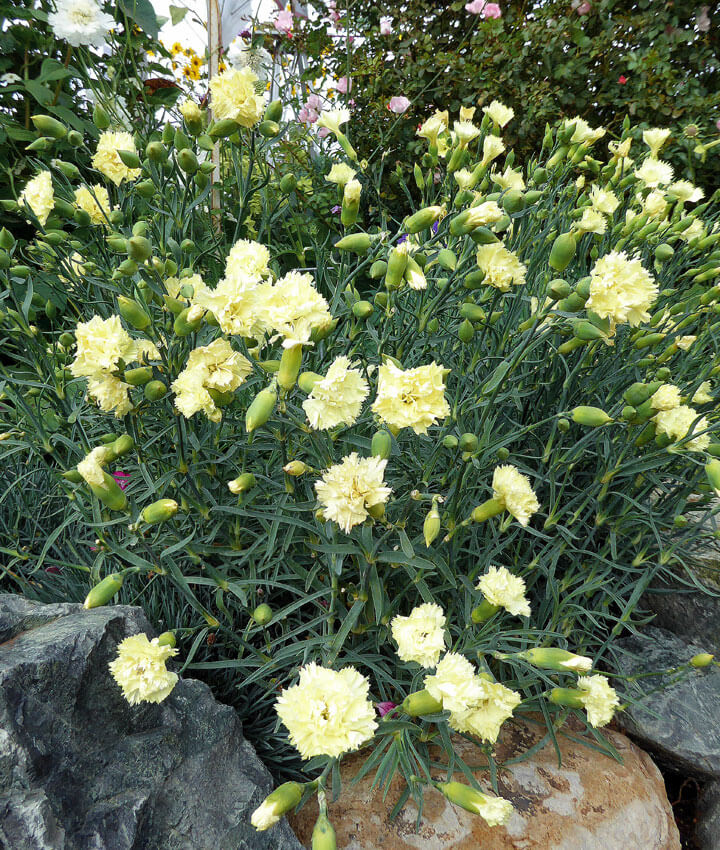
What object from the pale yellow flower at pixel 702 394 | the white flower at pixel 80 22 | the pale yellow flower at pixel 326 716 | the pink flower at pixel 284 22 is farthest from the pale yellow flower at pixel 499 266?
the pink flower at pixel 284 22

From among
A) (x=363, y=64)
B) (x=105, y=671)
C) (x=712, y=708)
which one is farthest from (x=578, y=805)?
(x=363, y=64)

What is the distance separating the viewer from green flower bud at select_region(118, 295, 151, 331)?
3.99ft

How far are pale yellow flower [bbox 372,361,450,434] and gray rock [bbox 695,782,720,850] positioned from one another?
1438mm

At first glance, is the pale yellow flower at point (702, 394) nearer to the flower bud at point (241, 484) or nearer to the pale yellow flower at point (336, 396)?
the pale yellow flower at point (336, 396)

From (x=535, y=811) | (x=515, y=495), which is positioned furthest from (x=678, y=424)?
(x=535, y=811)

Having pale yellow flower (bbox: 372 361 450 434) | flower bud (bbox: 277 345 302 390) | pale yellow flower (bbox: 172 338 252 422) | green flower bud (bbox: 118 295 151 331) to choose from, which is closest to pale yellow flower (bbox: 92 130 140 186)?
green flower bud (bbox: 118 295 151 331)

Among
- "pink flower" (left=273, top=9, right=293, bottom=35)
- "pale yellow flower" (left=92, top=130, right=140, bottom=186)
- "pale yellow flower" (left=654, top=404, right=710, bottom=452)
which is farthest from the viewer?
"pink flower" (left=273, top=9, right=293, bottom=35)

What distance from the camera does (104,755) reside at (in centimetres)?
116

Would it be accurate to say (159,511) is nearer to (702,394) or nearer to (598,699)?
(598,699)

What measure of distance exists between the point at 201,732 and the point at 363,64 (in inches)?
171

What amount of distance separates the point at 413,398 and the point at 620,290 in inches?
20.0

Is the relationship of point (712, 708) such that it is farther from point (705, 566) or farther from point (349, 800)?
point (349, 800)

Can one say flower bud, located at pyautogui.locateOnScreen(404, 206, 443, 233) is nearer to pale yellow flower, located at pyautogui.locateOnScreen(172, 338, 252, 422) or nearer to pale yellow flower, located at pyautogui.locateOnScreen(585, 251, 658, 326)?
pale yellow flower, located at pyautogui.locateOnScreen(585, 251, 658, 326)

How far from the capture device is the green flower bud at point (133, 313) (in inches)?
47.9
